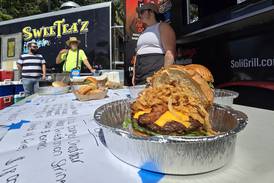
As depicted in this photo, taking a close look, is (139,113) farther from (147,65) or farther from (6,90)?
(6,90)

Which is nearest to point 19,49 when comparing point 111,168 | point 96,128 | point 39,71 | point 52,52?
point 52,52

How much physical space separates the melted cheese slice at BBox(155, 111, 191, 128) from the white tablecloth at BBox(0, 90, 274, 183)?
0.11 meters

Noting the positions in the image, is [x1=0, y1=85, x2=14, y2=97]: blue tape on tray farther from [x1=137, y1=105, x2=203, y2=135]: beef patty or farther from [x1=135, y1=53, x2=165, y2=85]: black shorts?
[x1=137, y1=105, x2=203, y2=135]: beef patty

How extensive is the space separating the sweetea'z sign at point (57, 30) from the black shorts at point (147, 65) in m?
3.22

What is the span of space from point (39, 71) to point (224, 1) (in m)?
3.42

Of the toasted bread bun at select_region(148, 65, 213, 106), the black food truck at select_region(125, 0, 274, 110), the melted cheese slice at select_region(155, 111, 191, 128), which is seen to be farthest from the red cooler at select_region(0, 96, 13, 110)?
the melted cheese slice at select_region(155, 111, 191, 128)

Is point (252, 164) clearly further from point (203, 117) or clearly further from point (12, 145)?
point (12, 145)

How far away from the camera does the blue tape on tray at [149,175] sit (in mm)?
514

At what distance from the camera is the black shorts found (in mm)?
2123

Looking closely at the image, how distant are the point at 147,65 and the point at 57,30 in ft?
12.7

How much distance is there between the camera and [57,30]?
5453 mm

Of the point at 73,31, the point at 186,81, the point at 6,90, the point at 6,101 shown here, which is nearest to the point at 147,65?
the point at 186,81

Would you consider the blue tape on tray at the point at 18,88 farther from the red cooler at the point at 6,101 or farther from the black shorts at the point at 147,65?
the black shorts at the point at 147,65

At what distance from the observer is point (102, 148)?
0.69 m
